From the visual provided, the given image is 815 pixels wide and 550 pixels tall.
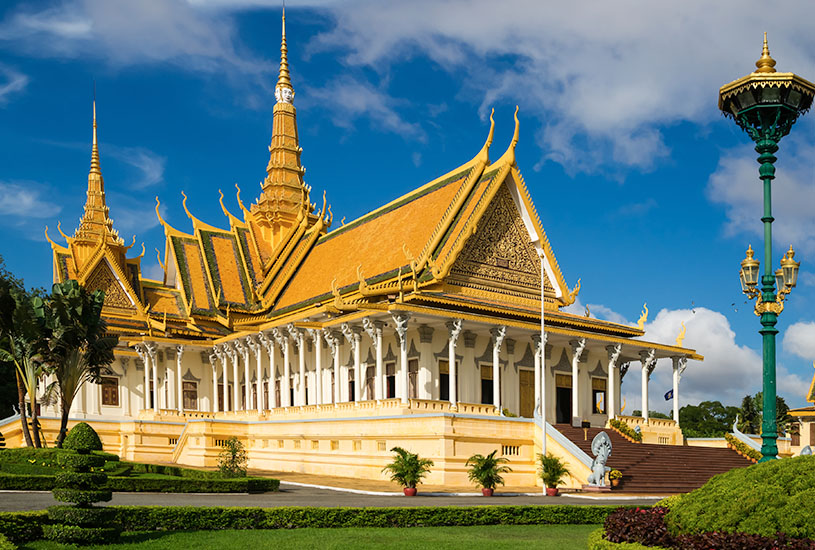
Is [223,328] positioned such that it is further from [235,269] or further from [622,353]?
[622,353]

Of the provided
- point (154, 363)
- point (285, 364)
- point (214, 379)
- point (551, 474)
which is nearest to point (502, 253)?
point (285, 364)

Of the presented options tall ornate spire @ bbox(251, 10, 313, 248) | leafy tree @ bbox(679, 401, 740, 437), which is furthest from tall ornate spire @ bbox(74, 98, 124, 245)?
leafy tree @ bbox(679, 401, 740, 437)

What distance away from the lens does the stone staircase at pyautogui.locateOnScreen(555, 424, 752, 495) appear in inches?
993

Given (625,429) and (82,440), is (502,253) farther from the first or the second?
(82,440)

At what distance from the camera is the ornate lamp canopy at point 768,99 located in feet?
49.9

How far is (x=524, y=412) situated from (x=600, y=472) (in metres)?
10.5

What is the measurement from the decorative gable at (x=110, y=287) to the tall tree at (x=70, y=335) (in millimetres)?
13894

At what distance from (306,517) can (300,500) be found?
4904 mm

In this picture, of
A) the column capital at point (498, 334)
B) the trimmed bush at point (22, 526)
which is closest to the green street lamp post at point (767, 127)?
the trimmed bush at point (22, 526)

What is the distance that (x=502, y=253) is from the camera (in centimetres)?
3509

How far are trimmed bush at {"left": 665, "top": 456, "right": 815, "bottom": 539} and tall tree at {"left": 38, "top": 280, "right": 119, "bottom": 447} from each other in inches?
1016

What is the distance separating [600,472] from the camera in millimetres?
23438

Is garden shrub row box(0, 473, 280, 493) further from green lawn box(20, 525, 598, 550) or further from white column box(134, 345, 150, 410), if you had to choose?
white column box(134, 345, 150, 410)

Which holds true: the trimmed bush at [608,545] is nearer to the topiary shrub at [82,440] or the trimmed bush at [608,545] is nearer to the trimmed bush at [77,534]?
the trimmed bush at [77,534]
